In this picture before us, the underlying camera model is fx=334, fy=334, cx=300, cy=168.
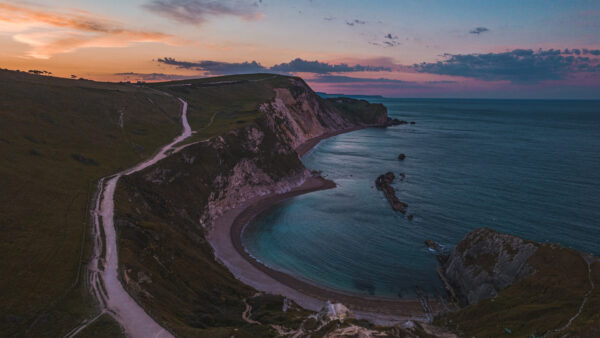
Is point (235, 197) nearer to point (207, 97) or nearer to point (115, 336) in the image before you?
point (115, 336)

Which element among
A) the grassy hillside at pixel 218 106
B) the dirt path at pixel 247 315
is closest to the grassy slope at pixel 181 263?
the dirt path at pixel 247 315

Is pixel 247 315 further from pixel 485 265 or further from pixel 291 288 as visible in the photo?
pixel 485 265

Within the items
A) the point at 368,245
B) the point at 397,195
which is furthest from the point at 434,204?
the point at 368,245

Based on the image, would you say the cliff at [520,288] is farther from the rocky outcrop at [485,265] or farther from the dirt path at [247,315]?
the dirt path at [247,315]

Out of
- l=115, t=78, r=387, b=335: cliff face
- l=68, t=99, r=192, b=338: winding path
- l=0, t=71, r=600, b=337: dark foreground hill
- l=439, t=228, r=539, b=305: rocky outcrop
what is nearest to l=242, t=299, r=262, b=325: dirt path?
l=0, t=71, r=600, b=337: dark foreground hill

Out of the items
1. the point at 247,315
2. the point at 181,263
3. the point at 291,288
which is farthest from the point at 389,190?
the point at 181,263

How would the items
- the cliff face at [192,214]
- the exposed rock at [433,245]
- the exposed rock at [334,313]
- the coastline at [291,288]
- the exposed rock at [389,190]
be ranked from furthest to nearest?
the exposed rock at [389,190] < the exposed rock at [433,245] < the coastline at [291,288] < the cliff face at [192,214] < the exposed rock at [334,313]

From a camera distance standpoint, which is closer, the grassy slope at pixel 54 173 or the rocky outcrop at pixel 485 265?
the grassy slope at pixel 54 173
